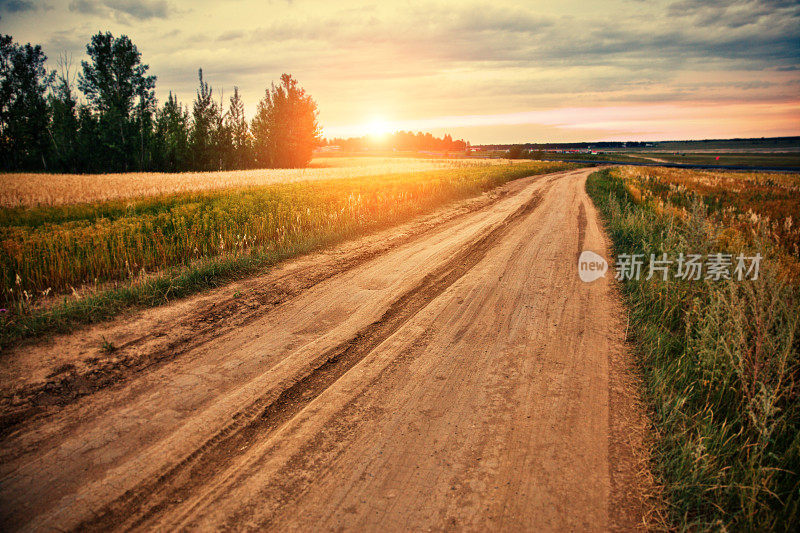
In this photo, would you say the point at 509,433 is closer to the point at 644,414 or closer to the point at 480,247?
the point at 644,414

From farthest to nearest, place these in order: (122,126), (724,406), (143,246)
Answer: (122,126) < (143,246) < (724,406)

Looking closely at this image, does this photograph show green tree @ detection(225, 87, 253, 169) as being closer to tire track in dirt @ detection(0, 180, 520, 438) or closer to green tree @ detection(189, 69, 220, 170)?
green tree @ detection(189, 69, 220, 170)

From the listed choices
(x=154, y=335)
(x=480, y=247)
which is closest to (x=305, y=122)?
(x=480, y=247)

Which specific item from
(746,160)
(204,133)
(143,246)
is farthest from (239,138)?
(746,160)

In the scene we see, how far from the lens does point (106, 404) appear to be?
3426 mm

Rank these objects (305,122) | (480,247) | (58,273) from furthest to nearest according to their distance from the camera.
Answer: (305,122) → (480,247) → (58,273)

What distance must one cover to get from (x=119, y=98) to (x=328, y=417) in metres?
58.5

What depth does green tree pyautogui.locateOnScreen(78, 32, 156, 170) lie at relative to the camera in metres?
42.9

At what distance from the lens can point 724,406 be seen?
138 inches

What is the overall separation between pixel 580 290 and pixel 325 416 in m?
5.15

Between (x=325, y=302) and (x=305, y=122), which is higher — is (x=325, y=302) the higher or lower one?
the lower one

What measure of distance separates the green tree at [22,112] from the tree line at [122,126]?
0.32ft

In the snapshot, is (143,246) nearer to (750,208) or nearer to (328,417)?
(328,417)

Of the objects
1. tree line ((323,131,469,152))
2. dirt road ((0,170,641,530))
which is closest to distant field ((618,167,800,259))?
dirt road ((0,170,641,530))
